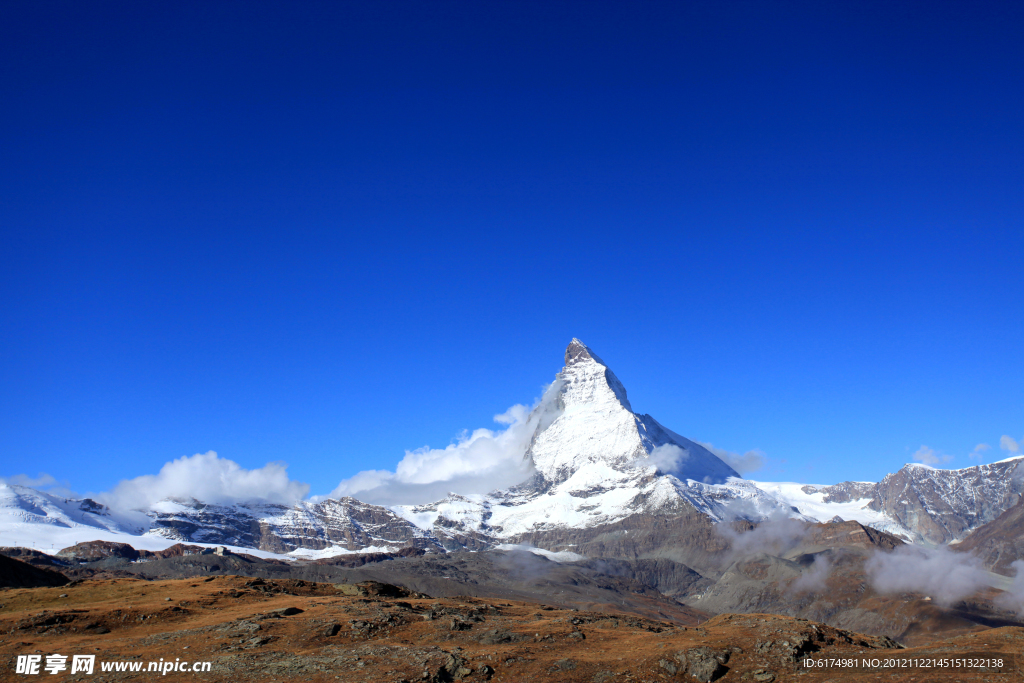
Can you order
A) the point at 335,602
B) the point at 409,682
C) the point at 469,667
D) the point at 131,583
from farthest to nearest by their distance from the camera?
the point at 131,583 → the point at 335,602 → the point at 469,667 → the point at 409,682

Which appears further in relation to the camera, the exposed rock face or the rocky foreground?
the exposed rock face

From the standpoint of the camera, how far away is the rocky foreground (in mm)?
43625

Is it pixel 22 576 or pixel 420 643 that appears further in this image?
pixel 22 576

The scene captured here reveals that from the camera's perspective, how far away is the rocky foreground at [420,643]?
43.6m

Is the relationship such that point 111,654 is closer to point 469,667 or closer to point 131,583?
point 469,667

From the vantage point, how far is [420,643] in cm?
5459

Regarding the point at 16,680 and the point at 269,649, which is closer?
the point at 16,680

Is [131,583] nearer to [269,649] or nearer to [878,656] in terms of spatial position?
[269,649]

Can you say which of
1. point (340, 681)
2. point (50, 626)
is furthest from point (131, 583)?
point (340, 681)

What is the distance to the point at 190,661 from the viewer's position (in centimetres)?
4822

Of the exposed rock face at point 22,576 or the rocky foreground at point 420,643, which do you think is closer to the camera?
the rocky foreground at point 420,643

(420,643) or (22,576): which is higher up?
(22,576)

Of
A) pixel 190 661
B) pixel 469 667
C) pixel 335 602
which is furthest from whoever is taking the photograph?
pixel 335 602

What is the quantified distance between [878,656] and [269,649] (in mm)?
44901
